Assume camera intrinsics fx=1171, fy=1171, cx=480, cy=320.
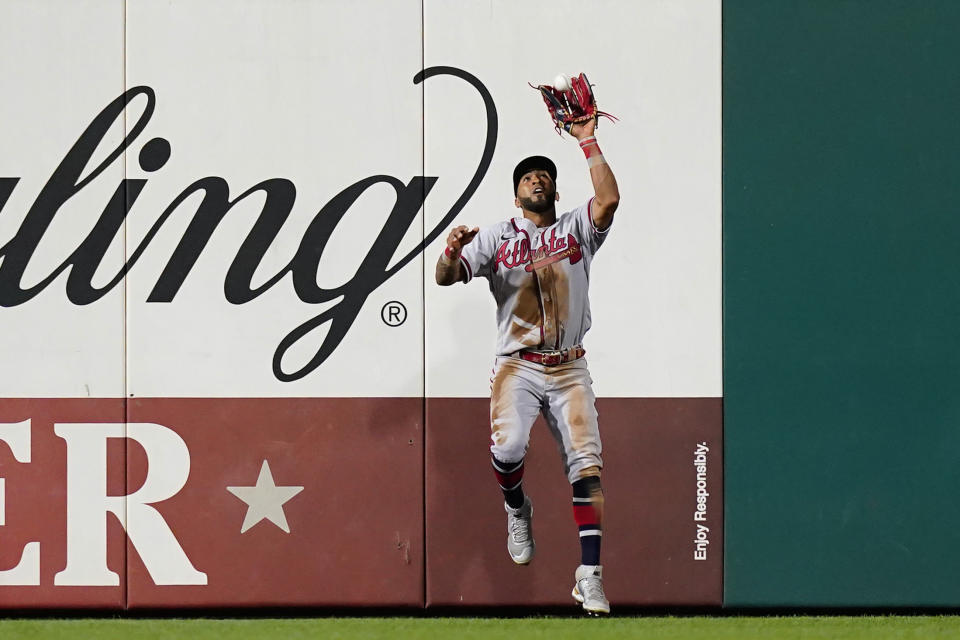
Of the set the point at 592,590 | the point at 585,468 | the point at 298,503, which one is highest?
the point at 585,468

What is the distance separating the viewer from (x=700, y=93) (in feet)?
15.9

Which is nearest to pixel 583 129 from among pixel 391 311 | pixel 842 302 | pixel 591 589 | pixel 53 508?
pixel 391 311

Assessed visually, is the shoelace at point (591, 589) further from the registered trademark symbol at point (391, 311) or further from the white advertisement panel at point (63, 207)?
the white advertisement panel at point (63, 207)

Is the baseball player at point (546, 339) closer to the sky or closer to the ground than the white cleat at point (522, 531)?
closer to the sky

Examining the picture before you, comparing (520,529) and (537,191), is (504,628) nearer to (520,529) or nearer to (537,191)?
(520,529)

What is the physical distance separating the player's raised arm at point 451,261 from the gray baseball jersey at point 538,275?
0.04m

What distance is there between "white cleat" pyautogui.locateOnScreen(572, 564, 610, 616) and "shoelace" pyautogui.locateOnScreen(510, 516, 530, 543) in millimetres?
261

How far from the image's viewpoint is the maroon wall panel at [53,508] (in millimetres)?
4836

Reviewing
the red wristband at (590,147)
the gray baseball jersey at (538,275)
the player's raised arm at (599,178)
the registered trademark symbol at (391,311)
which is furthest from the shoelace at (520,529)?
the red wristband at (590,147)

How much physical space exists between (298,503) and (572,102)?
6.57ft

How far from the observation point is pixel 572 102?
480cm

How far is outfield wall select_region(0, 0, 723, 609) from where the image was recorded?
4.84 m

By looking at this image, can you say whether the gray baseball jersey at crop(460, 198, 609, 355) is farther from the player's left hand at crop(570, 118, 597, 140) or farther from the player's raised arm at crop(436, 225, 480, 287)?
the player's left hand at crop(570, 118, 597, 140)

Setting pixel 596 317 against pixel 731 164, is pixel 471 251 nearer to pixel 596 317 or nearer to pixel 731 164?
pixel 596 317
